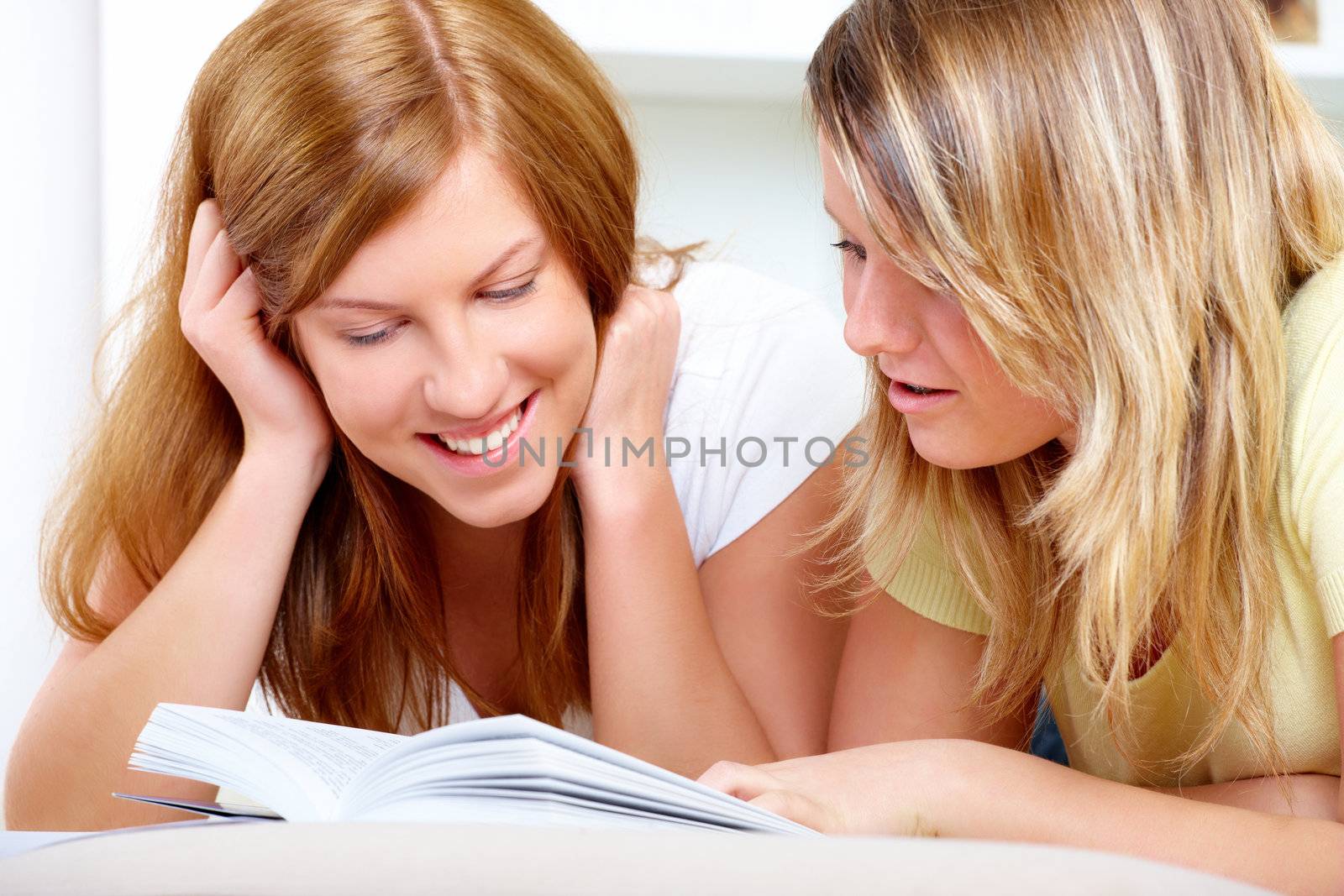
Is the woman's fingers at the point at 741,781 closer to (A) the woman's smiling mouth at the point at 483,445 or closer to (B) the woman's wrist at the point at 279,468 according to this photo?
(A) the woman's smiling mouth at the point at 483,445

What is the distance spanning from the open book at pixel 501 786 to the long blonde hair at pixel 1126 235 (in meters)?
0.35

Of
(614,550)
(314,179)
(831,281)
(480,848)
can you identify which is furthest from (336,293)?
(831,281)

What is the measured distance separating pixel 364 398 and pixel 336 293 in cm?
10

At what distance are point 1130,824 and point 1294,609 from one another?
211 millimetres

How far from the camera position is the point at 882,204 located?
34.0 inches

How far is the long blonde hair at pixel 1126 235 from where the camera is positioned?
83cm

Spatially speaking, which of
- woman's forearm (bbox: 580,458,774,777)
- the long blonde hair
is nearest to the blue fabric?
woman's forearm (bbox: 580,458,774,777)

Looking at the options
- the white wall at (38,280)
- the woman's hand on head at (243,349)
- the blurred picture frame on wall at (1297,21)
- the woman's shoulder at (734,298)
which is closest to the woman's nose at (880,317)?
the woman's shoulder at (734,298)

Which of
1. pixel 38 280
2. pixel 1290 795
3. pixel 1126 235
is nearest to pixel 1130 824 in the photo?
pixel 1290 795

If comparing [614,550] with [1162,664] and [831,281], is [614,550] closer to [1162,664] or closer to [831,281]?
[1162,664]

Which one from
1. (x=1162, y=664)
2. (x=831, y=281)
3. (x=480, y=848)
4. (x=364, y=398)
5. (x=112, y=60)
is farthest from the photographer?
(x=831, y=281)

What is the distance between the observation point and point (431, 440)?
46.4 inches

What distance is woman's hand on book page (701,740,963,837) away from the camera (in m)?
0.80

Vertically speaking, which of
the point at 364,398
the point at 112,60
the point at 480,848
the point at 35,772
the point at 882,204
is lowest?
the point at 35,772
